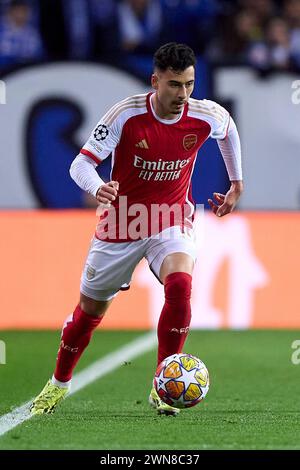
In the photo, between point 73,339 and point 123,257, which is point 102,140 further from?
point 73,339

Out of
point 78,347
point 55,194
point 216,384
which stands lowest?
point 55,194

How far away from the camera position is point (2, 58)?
48.5ft

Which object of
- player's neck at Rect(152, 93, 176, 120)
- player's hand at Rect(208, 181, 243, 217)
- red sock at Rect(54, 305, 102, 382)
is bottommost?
red sock at Rect(54, 305, 102, 382)

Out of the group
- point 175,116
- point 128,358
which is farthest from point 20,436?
point 128,358

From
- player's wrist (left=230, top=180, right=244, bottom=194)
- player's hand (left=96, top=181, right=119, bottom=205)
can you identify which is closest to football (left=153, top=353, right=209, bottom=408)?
player's hand (left=96, top=181, right=119, bottom=205)

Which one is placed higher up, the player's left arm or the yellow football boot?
the player's left arm

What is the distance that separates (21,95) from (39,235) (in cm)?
306

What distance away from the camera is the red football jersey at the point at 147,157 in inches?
269

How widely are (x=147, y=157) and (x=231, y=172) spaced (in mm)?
719

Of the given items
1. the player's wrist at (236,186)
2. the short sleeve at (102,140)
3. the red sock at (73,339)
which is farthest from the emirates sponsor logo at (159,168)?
the red sock at (73,339)

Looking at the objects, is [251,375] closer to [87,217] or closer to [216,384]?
[216,384]

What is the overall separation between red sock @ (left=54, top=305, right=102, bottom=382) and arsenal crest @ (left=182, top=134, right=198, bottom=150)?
1194 millimetres

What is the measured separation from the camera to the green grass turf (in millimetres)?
5656

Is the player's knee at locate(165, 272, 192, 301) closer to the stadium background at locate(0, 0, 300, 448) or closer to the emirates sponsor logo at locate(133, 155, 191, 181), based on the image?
the emirates sponsor logo at locate(133, 155, 191, 181)
